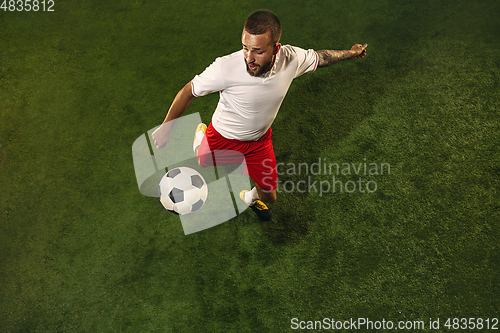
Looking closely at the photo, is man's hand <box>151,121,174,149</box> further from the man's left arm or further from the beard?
the man's left arm

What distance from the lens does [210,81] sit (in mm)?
1861

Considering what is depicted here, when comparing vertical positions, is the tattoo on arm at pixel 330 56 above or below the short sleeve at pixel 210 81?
above

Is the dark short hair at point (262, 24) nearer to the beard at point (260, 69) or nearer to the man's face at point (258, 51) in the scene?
the man's face at point (258, 51)

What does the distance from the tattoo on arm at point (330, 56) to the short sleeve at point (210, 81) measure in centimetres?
78

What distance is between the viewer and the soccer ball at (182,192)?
253 cm

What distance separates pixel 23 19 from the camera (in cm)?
363

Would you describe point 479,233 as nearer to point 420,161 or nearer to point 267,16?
point 420,161

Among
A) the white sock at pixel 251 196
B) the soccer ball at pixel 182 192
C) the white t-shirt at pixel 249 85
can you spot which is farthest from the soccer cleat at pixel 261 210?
the white t-shirt at pixel 249 85

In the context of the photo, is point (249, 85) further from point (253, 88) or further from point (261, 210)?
point (261, 210)

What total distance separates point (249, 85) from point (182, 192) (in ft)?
3.71

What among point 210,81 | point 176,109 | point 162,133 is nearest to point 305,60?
point 210,81

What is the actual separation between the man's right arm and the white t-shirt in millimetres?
59

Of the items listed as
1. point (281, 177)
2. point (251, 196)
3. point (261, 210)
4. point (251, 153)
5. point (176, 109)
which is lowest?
point (261, 210)

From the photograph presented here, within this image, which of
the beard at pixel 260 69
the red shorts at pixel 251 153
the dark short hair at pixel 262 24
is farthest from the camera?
the red shorts at pixel 251 153
